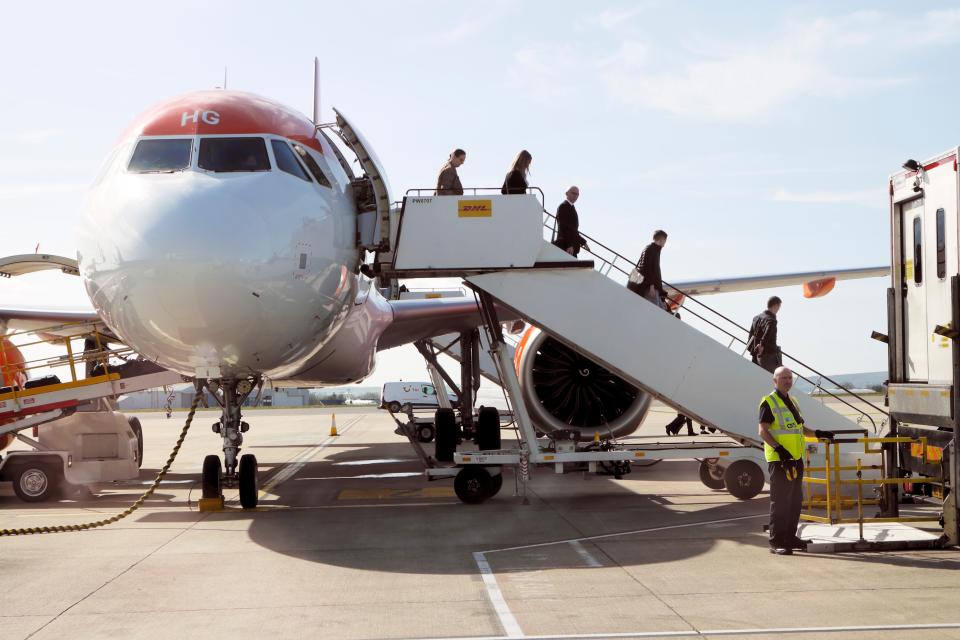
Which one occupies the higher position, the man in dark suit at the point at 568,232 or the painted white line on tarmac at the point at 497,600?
the man in dark suit at the point at 568,232

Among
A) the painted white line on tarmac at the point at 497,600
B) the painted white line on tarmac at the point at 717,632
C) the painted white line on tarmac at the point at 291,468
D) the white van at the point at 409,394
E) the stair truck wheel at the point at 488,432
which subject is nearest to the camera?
the painted white line on tarmac at the point at 717,632

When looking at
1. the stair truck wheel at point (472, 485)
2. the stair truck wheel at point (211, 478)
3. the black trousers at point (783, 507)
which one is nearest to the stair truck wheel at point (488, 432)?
the stair truck wheel at point (472, 485)

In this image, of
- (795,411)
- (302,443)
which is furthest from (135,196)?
(302,443)

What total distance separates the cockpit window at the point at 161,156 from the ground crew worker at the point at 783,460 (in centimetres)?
570

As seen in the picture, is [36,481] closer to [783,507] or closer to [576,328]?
[576,328]

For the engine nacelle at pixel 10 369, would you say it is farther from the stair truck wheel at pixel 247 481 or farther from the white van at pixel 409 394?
the white van at pixel 409 394

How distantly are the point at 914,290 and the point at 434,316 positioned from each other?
308 inches

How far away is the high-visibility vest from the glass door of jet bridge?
1.59 meters

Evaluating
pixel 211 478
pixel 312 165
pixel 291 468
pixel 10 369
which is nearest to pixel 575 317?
pixel 312 165

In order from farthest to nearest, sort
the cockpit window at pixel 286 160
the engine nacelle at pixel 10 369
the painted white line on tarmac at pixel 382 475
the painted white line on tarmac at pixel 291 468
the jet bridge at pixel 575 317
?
the painted white line on tarmac at pixel 382 475
the painted white line on tarmac at pixel 291 468
the engine nacelle at pixel 10 369
the jet bridge at pixel 575 317
the cockpit window at pixel 286 160

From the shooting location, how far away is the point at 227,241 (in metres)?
8.41

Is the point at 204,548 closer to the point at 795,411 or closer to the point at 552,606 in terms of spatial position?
the point at 552,606

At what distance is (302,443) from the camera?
87.9 ft

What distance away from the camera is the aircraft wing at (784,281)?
1981 centimetres
